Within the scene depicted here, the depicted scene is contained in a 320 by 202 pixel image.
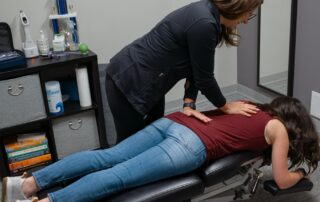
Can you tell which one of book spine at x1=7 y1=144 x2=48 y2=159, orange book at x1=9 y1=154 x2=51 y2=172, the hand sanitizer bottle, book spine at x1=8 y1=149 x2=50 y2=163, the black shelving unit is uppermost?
the hand sanitizer bottle

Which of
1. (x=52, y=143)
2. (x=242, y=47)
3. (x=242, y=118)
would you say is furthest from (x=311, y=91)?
(x=52, y=143)

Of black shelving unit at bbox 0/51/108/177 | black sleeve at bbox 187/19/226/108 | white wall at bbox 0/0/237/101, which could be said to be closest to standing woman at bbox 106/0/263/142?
black sleeve at bbox 187/19/226/108

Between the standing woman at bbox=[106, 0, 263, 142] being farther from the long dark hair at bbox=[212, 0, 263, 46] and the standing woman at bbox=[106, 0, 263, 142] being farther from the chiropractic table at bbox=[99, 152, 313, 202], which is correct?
the chiropractic table at bbox=[99, 152, 313, 202]

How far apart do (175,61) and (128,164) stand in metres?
0.43

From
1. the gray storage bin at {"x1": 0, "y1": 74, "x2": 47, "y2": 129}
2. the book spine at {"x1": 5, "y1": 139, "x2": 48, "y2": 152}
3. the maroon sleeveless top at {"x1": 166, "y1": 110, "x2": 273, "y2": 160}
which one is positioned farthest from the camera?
the book spine at {"x1": 5, "y1": 139, "x2": 48, "y2": 152}

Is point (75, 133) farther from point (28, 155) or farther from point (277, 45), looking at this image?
point (277, 45)

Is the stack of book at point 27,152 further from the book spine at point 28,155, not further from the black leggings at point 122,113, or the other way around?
the black leggings at point 122,113

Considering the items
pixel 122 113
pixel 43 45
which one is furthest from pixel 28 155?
pixel 122 113

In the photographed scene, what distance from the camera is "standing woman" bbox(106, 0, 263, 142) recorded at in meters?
1.32

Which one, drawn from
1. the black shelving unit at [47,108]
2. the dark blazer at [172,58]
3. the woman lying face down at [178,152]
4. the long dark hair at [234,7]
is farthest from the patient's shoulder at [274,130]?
the black shelving unit at [47,108]

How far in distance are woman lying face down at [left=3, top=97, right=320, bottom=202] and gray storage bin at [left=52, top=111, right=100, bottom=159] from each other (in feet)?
2.36

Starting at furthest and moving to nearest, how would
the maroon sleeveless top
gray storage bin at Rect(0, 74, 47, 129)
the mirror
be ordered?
the mirror → gray storage bin at Rect(0, 74, 47, 129) → the maroon sleeveless top

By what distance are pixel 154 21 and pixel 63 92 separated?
785mm

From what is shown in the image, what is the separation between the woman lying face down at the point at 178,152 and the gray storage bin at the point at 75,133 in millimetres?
718
